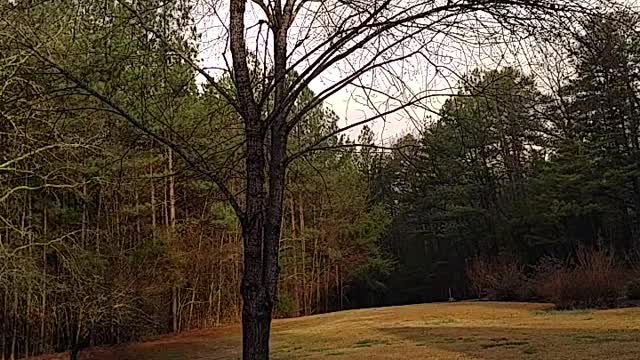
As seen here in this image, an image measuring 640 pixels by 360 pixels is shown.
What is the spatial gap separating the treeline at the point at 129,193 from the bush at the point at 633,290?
8523 mm

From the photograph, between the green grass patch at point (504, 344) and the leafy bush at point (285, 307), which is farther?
the leafy bush at point (285, 307)

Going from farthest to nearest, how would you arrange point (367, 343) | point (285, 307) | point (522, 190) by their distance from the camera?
point (522, 190)
point (285, 307)
point (367, 343)

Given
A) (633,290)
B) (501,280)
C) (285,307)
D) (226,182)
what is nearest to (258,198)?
(226,182)

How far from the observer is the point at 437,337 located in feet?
46.7

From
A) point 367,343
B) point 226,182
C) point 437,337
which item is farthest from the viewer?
point 367,343

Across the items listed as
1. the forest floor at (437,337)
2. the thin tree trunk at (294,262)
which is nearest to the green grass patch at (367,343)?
the forest floor at (437,337)

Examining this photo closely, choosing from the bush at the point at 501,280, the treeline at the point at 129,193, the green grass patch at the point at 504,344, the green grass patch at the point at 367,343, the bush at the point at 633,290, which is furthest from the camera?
the bush at the point at 501,280

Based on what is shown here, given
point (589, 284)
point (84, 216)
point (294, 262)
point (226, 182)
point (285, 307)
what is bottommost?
point (285, 307)

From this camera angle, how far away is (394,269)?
123 feet

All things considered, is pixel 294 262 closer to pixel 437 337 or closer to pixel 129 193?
pixel 129 193

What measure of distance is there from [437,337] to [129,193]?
436 inches

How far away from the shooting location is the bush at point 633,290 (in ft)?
60.6

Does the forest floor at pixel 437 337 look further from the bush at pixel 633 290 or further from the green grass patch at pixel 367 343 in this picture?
the bush at pixel 633 290

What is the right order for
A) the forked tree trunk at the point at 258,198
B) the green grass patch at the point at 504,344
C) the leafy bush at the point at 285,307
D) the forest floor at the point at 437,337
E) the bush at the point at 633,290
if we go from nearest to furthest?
1. the forked tree trunk at the point at 258,198
2. the forest floor at the point at 437,337
3. the green grass patch at the point at 504,344
4. the bush at the point at 633,290
5. the leafy bush at the point at 285,307
